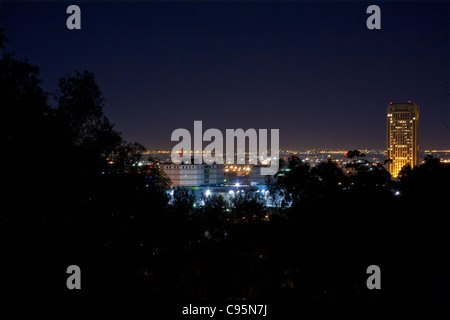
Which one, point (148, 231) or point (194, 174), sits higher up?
point (148, 231)

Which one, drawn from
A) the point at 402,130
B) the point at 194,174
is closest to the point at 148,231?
the point at 402,130

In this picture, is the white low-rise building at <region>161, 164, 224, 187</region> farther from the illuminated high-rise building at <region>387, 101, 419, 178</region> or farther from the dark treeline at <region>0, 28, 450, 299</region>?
the dark treeline at <region>0, 28, 450, 299</region>

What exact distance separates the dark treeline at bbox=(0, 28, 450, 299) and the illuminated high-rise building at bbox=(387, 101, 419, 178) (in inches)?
2119

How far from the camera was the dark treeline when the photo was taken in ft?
23.7

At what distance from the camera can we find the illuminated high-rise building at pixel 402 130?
6006 cm

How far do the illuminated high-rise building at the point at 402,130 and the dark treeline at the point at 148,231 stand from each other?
177 feet

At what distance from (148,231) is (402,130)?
66.9 metres

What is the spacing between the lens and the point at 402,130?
66562mm

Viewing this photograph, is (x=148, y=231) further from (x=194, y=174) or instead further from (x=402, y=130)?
(x=194, y=174)

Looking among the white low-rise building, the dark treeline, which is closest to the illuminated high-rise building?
the white low-rise building

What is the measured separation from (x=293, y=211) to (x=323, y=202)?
1.08 m

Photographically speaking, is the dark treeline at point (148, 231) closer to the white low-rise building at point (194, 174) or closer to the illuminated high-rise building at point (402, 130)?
the illuminated high-rise building at point (402, 130)
